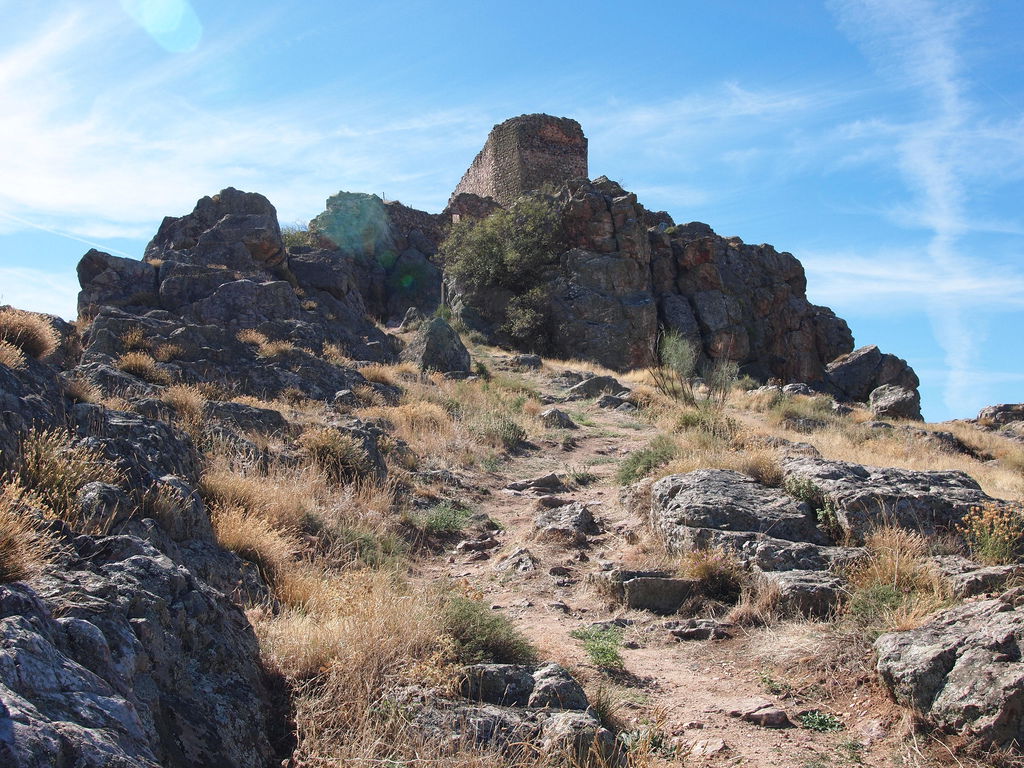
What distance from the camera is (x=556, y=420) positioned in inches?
524

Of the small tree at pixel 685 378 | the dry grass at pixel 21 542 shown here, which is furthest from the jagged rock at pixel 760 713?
the small tree at pixel 685 378

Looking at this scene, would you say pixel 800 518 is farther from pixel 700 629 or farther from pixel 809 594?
pixel 700 629

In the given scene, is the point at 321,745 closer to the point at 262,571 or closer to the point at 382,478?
the point at 262,571

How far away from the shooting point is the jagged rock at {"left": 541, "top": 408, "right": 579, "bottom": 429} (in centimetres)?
1321

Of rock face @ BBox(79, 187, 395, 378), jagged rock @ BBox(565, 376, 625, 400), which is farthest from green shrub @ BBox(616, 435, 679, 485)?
jagged rock @ BBox(565, 376, 625, 400)

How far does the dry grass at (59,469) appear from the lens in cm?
374

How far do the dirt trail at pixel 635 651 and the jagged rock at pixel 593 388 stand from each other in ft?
26.8

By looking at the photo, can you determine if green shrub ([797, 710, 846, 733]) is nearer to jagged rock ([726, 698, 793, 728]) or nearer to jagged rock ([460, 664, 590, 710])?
jagged rock ([726, 698, 793, 728])

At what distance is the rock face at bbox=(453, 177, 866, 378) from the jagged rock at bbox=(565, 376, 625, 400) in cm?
604

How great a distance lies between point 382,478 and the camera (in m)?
8.20

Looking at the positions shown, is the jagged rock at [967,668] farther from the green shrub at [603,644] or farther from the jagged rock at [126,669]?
the jagged rock at [126,669]

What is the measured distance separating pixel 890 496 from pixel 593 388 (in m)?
11.4

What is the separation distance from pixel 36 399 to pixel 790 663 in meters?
5.05

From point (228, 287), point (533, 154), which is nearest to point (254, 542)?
point (228, 287)
